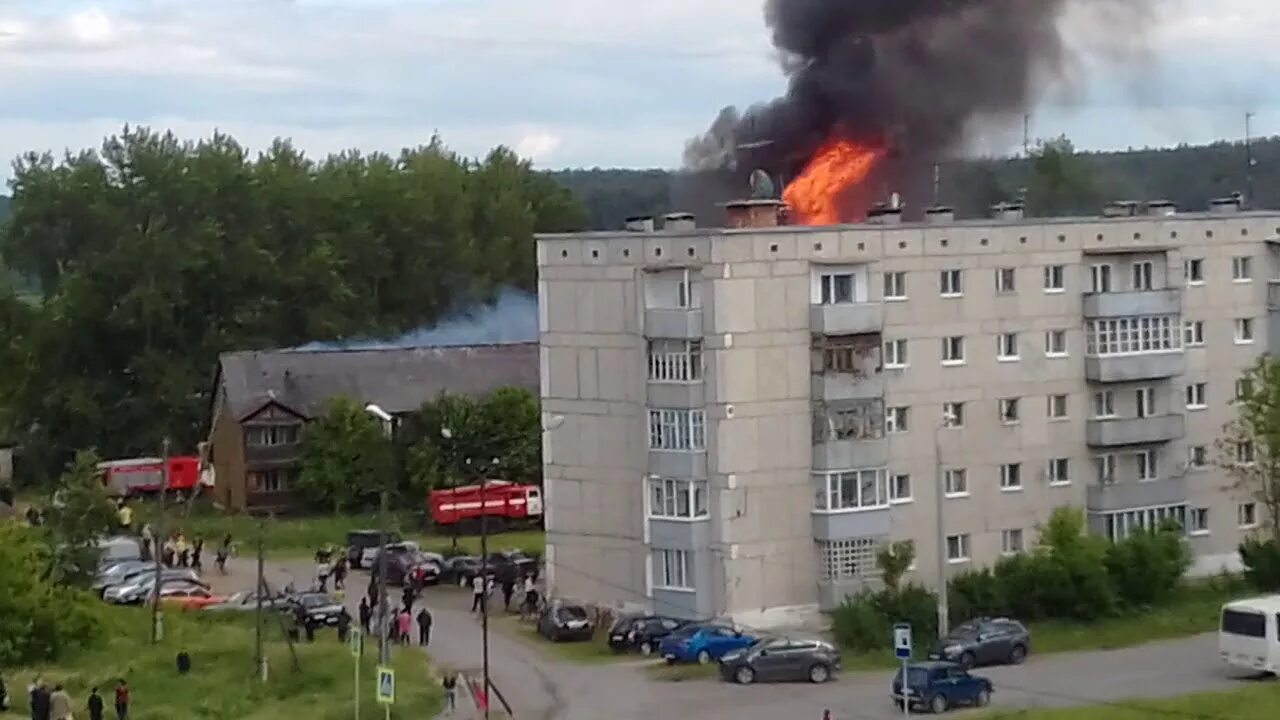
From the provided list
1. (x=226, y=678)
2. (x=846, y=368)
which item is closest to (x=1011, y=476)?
(x=846, y=368)

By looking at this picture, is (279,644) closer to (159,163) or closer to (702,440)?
(702,440)

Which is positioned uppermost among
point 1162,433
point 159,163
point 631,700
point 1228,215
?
point 159,163

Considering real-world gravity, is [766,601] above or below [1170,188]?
below

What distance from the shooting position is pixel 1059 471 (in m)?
58.0

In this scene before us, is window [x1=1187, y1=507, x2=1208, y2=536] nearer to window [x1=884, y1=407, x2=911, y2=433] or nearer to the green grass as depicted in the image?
window [x1=884, y1=407, x2=911, y2=433]

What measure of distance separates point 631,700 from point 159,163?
6199 cm

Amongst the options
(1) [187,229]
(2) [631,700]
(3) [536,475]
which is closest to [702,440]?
(2) [631,700]

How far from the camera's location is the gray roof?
8144 cm

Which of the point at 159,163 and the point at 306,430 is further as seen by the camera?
the point at 159,163

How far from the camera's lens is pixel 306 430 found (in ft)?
262

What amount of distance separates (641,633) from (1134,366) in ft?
57.0

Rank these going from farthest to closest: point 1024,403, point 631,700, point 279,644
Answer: point 1024,403 → point 279,644 → point 631,700

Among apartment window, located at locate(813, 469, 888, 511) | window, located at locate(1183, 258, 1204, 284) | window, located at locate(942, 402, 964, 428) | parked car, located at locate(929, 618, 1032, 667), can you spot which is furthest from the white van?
window, located at locate(1183, 258, 1204, 284)

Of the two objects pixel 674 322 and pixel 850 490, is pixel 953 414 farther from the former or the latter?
pixel 674 322
